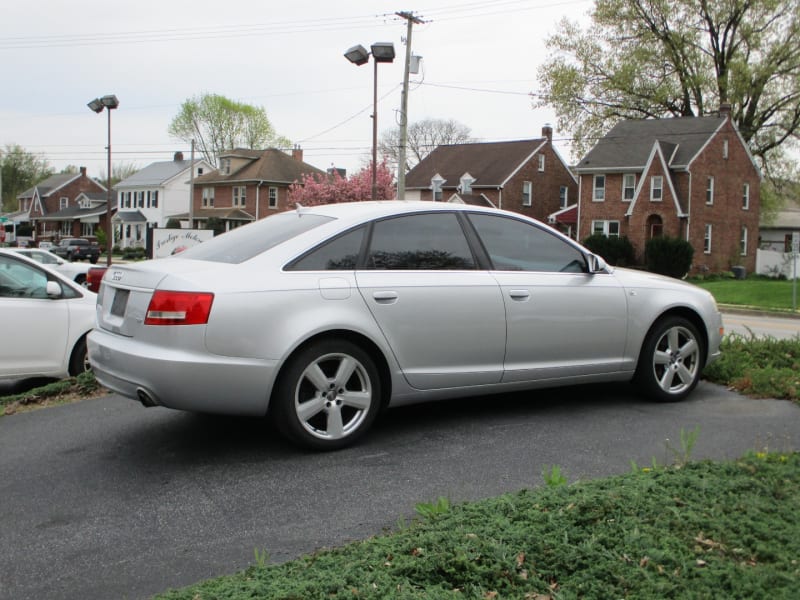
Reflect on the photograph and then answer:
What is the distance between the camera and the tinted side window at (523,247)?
600 cm

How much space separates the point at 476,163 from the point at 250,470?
183ft

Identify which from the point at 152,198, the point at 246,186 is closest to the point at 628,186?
the point at 246,186

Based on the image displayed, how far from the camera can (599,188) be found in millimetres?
47656

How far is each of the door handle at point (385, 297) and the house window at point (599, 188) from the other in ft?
144

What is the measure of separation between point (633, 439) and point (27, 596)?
144 inches

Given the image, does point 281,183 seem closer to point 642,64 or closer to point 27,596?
point 642,64

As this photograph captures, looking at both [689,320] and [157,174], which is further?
[157,174]

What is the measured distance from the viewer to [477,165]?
58.8 metres

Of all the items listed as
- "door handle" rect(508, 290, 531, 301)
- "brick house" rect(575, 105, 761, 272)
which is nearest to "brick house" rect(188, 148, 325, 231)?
"brick house" rect(575, 105, 761, 272)

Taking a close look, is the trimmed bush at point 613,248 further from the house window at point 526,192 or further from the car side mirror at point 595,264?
the car side mirror at point 595,264

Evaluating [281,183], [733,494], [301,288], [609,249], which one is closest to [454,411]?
[301,288]

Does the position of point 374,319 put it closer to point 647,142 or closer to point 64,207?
Result: point 647,142

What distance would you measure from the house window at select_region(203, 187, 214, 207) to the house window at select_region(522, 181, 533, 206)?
2833 centimetres

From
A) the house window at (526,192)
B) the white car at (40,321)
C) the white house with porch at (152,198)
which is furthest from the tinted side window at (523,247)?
the white house with porch at (152,198)
